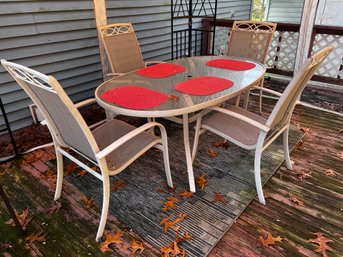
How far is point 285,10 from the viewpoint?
23.7 feet

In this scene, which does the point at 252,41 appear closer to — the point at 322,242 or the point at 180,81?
the point at 180,81

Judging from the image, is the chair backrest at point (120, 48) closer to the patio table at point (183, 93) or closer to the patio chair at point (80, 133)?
the patio table at point (183, 93)

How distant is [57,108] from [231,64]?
Result: 65.9 inches

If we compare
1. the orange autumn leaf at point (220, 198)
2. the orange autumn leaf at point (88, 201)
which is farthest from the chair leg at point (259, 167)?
the orange autumn leaf at point (88, 201)

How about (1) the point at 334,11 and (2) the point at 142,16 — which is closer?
(2) the point at 142,16

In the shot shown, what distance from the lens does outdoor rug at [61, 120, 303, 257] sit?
1686 millimetres

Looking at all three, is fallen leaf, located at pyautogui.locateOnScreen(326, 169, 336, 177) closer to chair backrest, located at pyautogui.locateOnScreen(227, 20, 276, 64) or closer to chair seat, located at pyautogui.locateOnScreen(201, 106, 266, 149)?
chair seat, located at pyautogui.locateOnScreen(201, 106, 266, 149)

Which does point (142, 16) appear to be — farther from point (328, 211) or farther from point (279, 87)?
point (328, 211)

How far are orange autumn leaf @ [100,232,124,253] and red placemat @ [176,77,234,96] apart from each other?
106 centimetres

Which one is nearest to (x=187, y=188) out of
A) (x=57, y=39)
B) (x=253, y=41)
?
(x=253, y=41)

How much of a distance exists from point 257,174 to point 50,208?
1531mm

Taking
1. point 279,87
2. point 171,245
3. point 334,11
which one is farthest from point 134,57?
point 334,11

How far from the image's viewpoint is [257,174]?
1870 millimetres

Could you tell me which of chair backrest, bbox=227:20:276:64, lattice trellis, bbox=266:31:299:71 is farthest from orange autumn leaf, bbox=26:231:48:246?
lattice trellis, bbox=266:31:299:71
